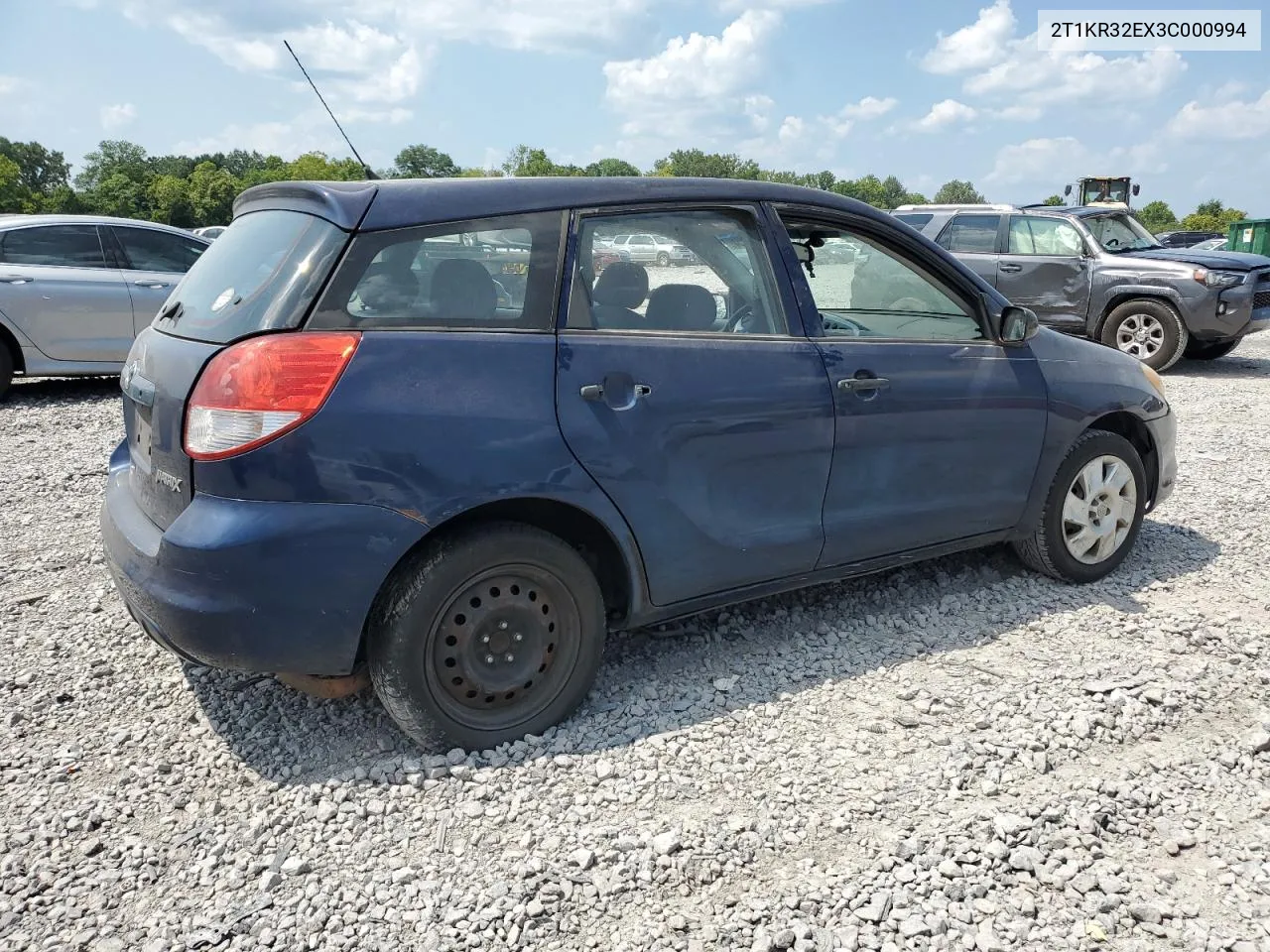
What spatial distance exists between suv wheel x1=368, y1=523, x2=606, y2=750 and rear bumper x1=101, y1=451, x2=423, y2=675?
12 cm

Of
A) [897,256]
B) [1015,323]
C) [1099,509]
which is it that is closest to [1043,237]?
[1099,509]

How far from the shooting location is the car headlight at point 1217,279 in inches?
419

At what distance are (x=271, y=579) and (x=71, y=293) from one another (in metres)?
7.55

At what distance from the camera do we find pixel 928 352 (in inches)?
146

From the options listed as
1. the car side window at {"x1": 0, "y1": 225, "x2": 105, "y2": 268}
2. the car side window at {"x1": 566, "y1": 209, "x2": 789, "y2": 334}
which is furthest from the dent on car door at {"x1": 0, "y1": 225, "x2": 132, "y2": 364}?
the car side window at {"x1": 566, "y1": 209, "x2": 789, "y2": 334}

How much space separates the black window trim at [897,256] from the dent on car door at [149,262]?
6.94 metres

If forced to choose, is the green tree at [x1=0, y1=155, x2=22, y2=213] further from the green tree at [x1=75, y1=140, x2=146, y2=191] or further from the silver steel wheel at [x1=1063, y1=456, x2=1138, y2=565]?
the silver steel wheel at [x1=1063, y1=456, x2=1138, y2=565]

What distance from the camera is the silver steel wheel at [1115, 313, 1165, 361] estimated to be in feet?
36.2

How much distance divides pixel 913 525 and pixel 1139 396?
4.82 feet

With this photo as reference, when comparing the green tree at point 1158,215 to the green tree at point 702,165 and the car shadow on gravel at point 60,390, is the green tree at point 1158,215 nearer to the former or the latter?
the green tree at point 702,165

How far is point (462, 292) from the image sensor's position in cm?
287

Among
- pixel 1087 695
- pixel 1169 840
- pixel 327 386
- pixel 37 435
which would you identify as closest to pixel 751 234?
pixel 327 386

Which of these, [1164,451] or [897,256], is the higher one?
[897,256]

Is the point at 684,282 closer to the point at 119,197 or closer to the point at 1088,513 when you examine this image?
the point at 1088,513
